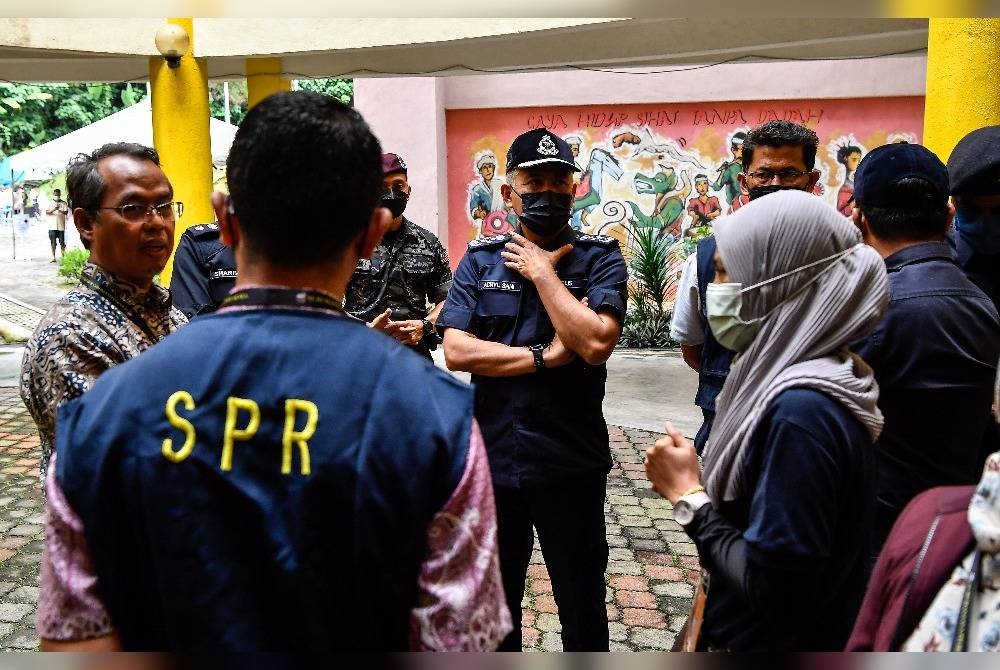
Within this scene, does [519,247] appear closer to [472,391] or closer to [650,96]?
[472,391]

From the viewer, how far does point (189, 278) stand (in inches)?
162

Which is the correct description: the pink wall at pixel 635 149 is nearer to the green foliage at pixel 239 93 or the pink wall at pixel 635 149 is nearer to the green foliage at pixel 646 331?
the green foliage at pixel 646 331

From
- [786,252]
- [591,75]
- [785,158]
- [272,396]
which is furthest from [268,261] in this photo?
[591,75]

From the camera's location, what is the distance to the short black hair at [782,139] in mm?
3539

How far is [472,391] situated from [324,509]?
0.28 meters

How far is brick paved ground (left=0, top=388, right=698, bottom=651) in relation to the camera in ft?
13.0

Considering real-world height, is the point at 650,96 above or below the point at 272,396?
above

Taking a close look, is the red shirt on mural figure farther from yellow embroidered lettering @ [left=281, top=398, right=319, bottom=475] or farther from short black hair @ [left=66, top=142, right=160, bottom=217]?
yellow embroidered lettering @ [left=281, top=398, right=319, bottom=475]

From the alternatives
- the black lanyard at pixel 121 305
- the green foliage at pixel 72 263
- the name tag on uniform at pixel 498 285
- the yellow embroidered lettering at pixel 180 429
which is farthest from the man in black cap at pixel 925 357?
the green foliage at pixel 72 263

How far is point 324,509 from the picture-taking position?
1.33 m

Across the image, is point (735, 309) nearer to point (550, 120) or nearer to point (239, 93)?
point (550, 120)

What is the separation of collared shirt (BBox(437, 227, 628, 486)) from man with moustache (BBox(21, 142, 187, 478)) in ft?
3.68

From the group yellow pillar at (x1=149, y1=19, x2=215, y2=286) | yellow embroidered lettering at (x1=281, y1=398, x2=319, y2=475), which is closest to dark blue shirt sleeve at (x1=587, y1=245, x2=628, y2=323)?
yellow embroidered lettering at (x1=281, y1=398, x2=319, y2=475)

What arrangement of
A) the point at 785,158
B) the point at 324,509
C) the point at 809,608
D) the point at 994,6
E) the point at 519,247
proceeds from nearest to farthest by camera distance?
the point at 324,509, the point at 809,608, the point at 994,6, the point at 519,247, the point at 785,158
